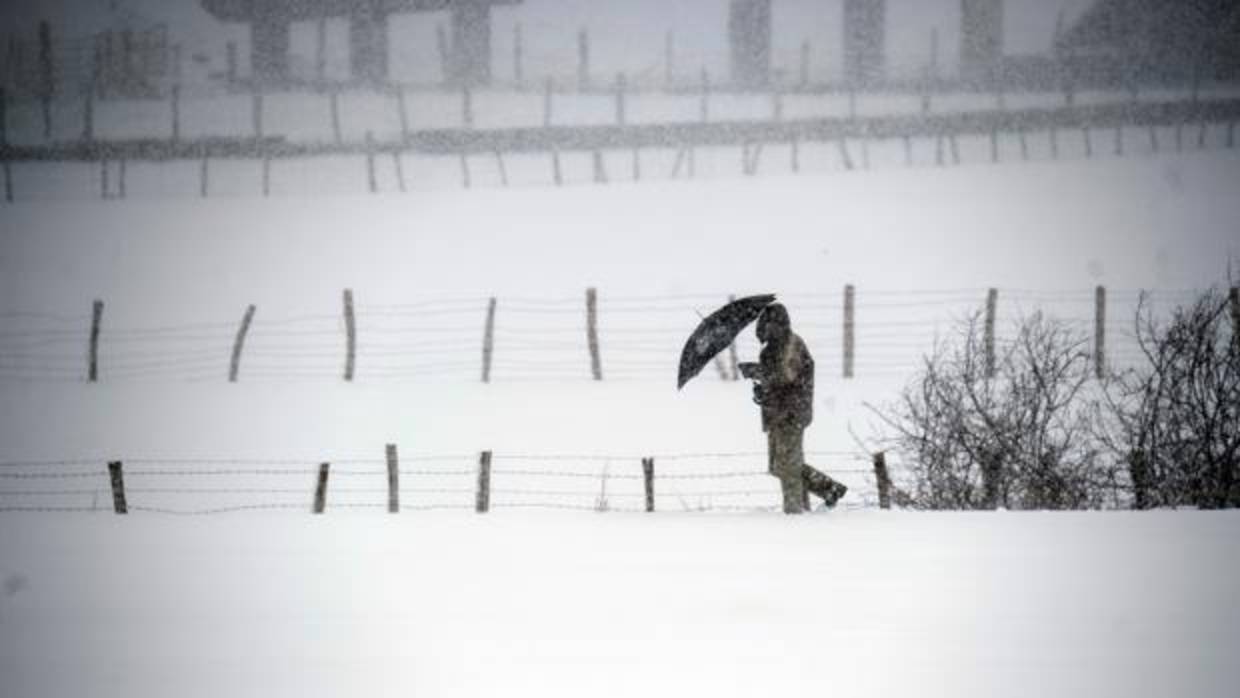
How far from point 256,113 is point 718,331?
105 feet

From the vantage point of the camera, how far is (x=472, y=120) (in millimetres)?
37312

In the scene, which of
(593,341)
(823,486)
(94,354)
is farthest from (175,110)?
(823,486)

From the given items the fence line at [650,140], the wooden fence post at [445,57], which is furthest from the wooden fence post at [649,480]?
the wooden fence post at [445,57]

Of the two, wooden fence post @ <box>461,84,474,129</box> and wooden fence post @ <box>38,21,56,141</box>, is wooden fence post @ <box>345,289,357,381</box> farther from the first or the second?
wooden fence post @ <box>38,21,56,141</box>

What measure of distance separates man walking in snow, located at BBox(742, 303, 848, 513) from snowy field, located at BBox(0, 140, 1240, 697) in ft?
1.68

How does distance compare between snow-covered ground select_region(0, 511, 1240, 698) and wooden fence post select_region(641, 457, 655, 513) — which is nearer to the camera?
snow-covered ground select_region(0, 511, 1240, 698)

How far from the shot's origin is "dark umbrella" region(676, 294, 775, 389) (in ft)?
31.5

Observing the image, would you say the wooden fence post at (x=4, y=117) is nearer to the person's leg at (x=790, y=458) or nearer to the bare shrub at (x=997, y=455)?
the person's leg at (x=790, y=458)

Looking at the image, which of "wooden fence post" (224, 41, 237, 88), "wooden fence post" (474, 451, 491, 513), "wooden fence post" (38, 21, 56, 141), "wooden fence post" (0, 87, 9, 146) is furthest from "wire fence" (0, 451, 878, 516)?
"wooden fence post" (224, 41, 237, 88)

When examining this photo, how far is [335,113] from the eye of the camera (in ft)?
123

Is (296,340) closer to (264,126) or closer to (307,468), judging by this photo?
(307,468)

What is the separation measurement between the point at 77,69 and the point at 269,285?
72.1 feet

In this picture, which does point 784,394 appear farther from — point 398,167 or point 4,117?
point 4,117

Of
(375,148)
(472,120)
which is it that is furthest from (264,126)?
(472,120)
